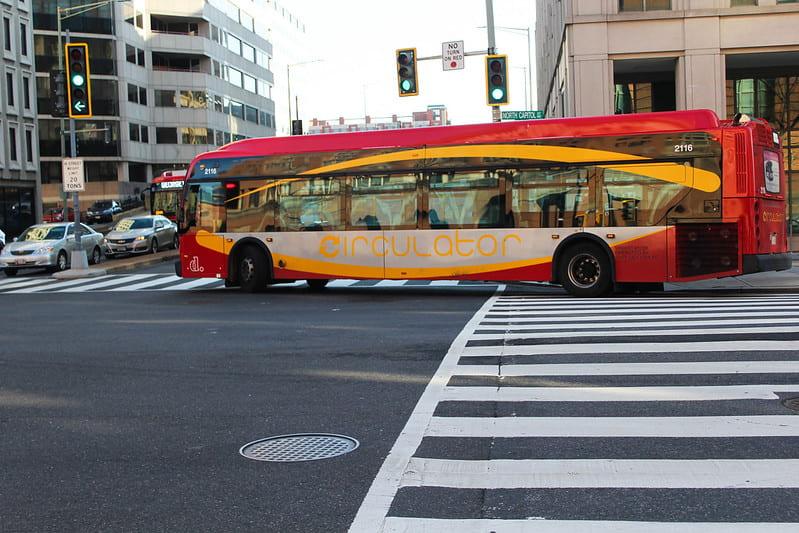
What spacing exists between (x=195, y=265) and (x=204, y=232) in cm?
76

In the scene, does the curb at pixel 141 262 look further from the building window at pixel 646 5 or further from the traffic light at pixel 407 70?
the building window at pixel 646 5

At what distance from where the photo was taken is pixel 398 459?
20.2 feet

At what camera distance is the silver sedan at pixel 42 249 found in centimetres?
3103

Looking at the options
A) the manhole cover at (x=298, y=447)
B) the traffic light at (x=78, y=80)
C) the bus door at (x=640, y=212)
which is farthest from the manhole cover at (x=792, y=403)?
the traffic light at (x=78, y=80)

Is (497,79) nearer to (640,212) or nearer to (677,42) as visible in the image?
(640,212)

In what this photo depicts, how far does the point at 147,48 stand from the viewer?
279 feet

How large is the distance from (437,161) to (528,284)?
15.5 feet

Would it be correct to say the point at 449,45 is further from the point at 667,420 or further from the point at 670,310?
the point at 667,420

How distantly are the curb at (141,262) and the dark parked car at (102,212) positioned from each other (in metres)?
30.6

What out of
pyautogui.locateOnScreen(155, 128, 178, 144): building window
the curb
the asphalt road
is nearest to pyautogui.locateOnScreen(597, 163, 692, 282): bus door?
the asphalt road

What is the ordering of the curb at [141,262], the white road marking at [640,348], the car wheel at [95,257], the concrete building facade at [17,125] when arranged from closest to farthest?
the white road marking at [640,348] < the curb at [141,262] < the car wheel at [95,257] < the concrete building facade at [17,125]

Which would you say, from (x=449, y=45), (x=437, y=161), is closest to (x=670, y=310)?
(x=437, y=161)

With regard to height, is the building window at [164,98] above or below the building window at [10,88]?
above

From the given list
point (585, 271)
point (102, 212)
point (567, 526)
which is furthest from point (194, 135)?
point (567, 526)
